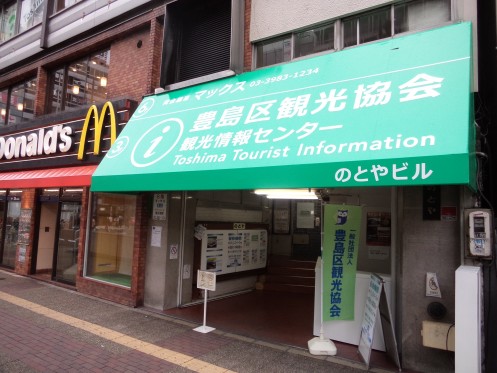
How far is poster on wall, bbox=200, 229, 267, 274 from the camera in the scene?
9375mm

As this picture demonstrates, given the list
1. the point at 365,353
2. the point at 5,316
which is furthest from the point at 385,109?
the point at 5,316

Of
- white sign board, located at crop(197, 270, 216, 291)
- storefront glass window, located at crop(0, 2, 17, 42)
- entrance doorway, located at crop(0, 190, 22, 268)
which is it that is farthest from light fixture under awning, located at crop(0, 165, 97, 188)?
storefront glass window, located at crop(0, 2, 17, 42)

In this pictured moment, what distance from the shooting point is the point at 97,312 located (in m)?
7.94

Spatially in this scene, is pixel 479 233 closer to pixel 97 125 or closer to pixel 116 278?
pixel 116 278

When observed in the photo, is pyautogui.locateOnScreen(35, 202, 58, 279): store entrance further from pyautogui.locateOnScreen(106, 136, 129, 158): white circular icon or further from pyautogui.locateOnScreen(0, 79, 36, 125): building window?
pyautogui.locateOnScreen(106, 136, 129, 158): white circular icon

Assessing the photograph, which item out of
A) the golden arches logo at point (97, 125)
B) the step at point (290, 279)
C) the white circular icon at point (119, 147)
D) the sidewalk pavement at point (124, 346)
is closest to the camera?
the sidewalk pavement at point (124, 346)

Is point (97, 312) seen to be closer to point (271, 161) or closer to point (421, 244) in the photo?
point (271, 161)

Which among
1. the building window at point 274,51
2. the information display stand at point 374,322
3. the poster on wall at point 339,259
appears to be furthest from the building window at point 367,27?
the information display stand at point 374,322

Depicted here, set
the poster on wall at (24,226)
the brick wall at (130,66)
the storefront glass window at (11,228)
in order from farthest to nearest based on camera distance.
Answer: the storefront glass window at (11,228), the poster on wall at (24,226), the brick wall at (130,66)

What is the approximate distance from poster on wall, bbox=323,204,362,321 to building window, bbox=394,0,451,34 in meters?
3.19

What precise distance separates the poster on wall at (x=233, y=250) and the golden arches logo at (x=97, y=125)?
3297 mm

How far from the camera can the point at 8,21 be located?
15227 mm

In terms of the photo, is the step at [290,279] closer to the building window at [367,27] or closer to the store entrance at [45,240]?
the building window at [367,27]

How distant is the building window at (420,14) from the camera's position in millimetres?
6020
